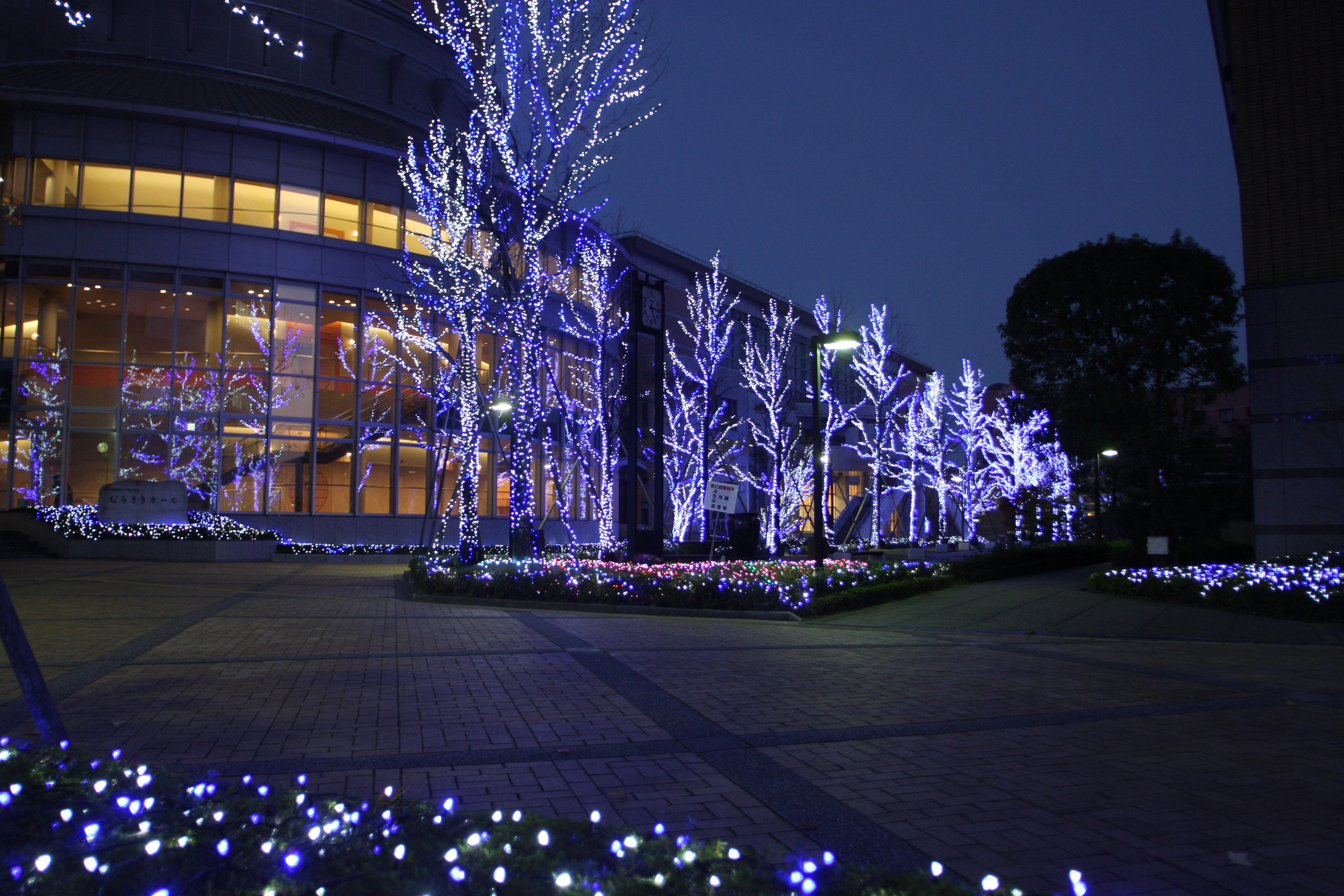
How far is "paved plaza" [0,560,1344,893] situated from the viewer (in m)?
4.31

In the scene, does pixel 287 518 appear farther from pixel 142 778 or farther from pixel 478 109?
pixel 142 778

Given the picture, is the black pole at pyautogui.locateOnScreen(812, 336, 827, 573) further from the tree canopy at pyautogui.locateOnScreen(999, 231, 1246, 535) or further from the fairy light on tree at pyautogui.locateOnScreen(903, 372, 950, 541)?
the fairy light on tree at pyautogui.locateOnScreen(903, 372, 950, 541)

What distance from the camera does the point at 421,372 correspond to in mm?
31297

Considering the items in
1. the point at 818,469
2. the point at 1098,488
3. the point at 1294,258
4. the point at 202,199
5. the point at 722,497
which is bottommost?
the point at 722,497

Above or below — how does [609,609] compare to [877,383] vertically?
below

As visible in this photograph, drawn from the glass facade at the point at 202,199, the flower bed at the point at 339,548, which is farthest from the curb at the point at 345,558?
the glass facade at the point at 202,199

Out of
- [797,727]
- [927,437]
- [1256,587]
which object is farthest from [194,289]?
[1256,587]

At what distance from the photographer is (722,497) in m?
18.1

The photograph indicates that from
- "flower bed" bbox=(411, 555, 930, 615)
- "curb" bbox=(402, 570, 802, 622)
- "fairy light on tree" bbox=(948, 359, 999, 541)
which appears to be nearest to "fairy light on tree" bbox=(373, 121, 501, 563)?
"flower bed" bbox=(411, 555, 930, 615)

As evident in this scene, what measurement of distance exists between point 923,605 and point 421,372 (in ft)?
68.8

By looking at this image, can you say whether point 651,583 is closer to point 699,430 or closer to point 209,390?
point 209,390

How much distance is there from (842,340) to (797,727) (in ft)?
34.2

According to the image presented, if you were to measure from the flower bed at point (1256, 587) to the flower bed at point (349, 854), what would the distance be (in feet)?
44.3

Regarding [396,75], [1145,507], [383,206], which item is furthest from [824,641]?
[396,75]
